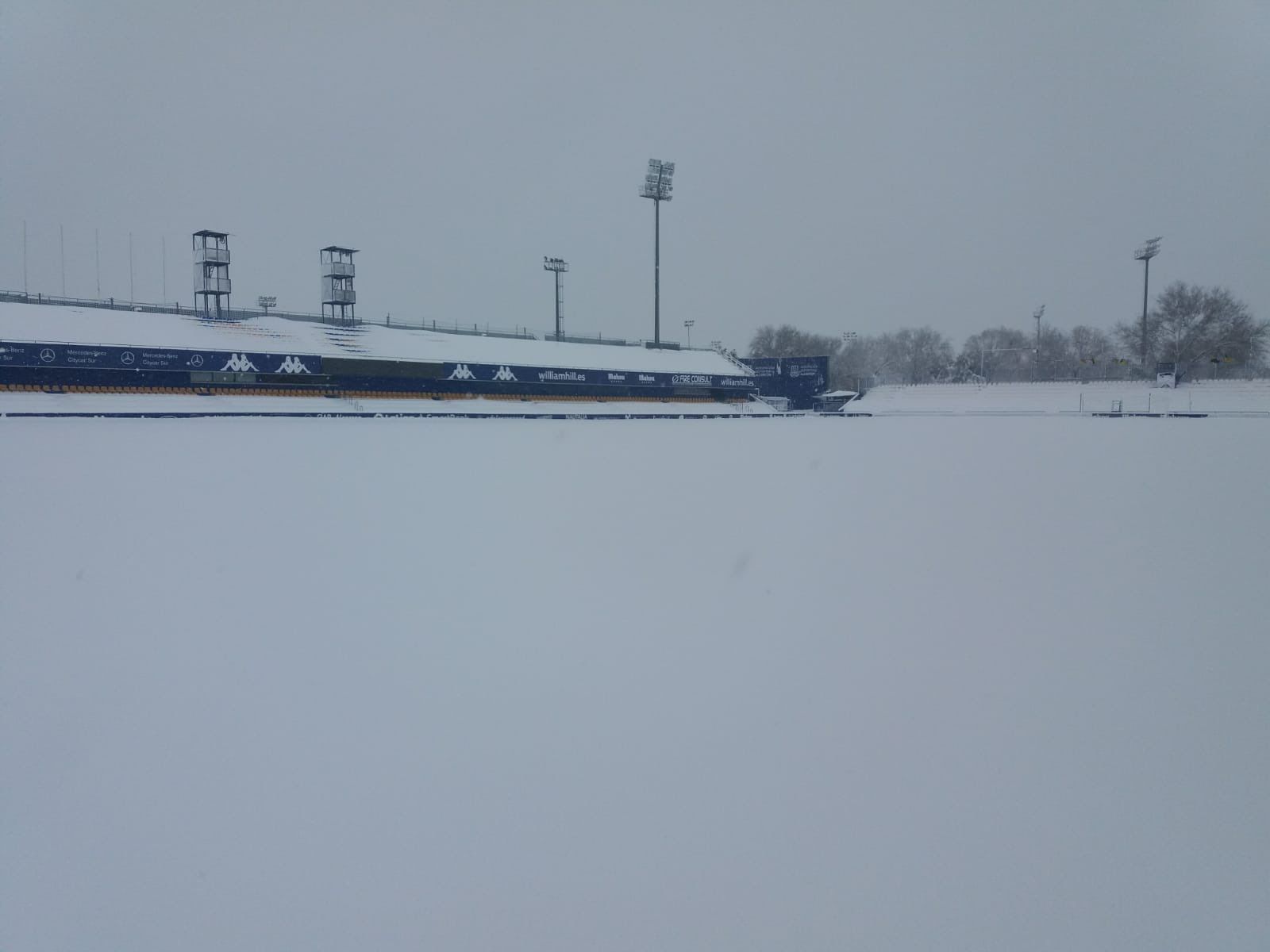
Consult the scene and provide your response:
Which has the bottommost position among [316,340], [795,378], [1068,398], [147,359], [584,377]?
[1068,398]

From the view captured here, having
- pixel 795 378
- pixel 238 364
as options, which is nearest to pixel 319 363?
pixel 238 364

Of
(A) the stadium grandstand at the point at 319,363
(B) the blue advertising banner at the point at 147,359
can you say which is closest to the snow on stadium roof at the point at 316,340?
(A) the stadium grandstand at the point at 319,363

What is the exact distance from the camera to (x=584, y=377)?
48.4m

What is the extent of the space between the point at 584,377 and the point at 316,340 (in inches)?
549

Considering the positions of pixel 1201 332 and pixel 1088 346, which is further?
pixel 1088 346

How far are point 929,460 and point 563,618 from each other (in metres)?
14.9

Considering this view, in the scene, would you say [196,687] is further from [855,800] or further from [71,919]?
[855,800]

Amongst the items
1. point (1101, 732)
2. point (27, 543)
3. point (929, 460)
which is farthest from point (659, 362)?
point (1101, 732)

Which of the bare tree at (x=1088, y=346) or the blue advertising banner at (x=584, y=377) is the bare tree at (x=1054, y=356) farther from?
the blue advertising banner at (x=584, y=377)

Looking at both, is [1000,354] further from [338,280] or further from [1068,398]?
[338,280]

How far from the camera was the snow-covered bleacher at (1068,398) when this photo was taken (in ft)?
155

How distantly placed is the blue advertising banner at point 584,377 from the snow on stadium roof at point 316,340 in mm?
429

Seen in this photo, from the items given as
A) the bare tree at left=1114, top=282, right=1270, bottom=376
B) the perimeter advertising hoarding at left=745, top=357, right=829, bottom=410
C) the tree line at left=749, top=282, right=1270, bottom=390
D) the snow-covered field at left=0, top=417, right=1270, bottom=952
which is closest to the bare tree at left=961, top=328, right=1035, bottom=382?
the tree line at left=749, top=282, right=1270, bottom=390

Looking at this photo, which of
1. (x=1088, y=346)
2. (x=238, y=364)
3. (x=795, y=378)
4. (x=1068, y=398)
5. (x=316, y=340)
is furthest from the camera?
(x=1088, y=346)
